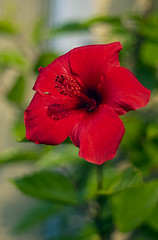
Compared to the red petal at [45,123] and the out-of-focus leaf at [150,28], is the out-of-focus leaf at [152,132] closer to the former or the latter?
the out-of-focus leaf at [150,28]

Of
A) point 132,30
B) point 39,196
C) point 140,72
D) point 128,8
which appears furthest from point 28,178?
point 128,8

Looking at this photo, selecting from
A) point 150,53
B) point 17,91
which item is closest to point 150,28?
point 150,53

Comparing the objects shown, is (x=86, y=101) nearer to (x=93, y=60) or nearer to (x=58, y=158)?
(x=93, y=60)

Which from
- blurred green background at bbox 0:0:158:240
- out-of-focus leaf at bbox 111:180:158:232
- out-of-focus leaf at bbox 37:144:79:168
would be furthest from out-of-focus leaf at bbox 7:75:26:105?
out-of-focus leaf at bbox 111:180:158:232

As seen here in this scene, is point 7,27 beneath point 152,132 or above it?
above

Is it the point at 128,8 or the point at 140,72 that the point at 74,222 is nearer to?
the point at 140,72
